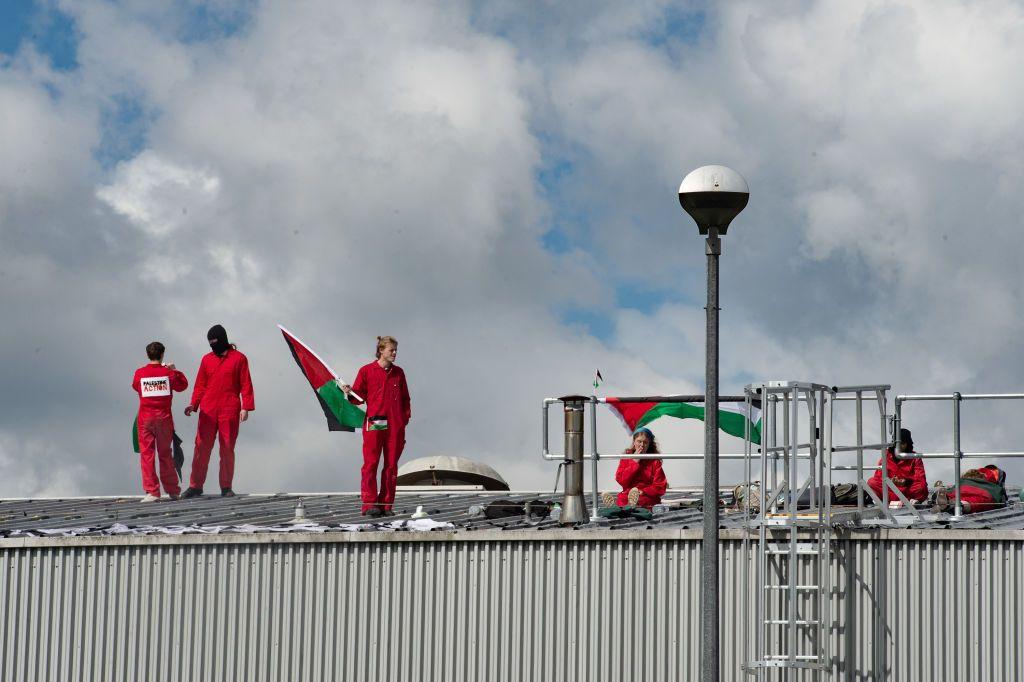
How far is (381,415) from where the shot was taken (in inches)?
686

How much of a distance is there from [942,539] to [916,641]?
3.04 feet

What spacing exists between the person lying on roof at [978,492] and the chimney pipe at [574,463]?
3943 mm

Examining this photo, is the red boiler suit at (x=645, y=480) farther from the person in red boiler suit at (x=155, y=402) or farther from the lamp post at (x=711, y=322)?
the person in red boiler suit at (x=155, y=402)

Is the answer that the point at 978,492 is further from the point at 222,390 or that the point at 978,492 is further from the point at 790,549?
the point at 222,390

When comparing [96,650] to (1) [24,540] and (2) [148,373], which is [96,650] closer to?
(1) [24,540]

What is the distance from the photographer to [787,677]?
1429 cm

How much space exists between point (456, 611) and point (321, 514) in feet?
14.1

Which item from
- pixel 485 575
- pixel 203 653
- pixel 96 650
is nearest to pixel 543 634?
pixel 485 575

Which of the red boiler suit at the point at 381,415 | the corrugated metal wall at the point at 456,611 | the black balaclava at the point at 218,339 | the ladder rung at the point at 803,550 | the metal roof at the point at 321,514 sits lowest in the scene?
the corrugated metal wall at the point at 456,611

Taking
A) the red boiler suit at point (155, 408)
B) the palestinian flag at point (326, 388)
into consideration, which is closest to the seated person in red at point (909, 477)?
the palestinian flag at point (326, 388)

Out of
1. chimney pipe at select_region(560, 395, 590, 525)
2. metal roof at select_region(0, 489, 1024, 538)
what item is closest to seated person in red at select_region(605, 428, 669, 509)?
metal roof at select_region(0, 489, 1024, 538)

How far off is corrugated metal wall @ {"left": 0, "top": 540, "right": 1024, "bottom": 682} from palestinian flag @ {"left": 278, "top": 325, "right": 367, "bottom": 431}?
5.34 meters

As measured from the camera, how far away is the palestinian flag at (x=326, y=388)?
2048 centimetres

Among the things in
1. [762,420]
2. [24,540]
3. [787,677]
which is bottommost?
[787,677]
